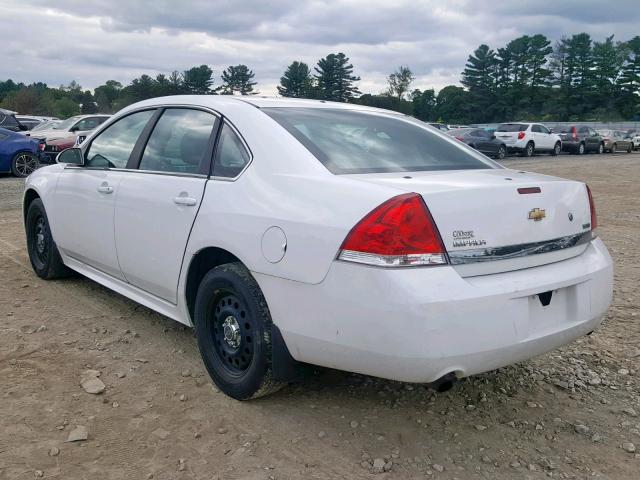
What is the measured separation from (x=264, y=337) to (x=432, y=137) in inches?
66.3

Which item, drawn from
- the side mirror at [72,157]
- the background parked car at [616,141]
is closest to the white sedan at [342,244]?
the side mirror at [72,157]

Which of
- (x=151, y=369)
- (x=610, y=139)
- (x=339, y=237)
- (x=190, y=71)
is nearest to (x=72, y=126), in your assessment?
(x=151, y=369)

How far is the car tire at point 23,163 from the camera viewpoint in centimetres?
1541

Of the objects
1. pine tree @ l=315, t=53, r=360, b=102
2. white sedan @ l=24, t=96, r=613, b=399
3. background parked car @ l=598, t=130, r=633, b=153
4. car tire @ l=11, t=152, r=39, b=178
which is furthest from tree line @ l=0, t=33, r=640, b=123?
white sedan @ l=24, t=96, r=613, b=399

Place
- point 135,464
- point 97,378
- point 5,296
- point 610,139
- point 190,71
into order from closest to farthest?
point 135,464, point 97,378, point 5,296, point 610,139, point 190,71

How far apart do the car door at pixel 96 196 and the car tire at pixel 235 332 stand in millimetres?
1130

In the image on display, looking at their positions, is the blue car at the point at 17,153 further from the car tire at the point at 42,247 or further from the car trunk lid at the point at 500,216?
the car trunk lid at the point at 500,216

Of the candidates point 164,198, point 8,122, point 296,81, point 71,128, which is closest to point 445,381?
point 164,198

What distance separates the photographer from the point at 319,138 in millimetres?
3287

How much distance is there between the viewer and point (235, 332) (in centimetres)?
323

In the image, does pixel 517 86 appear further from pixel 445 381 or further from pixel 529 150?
pixel 445 381

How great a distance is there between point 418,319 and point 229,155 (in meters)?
1.51

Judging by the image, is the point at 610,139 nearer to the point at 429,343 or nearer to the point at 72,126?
the point at 72,126

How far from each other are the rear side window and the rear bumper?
71cm
